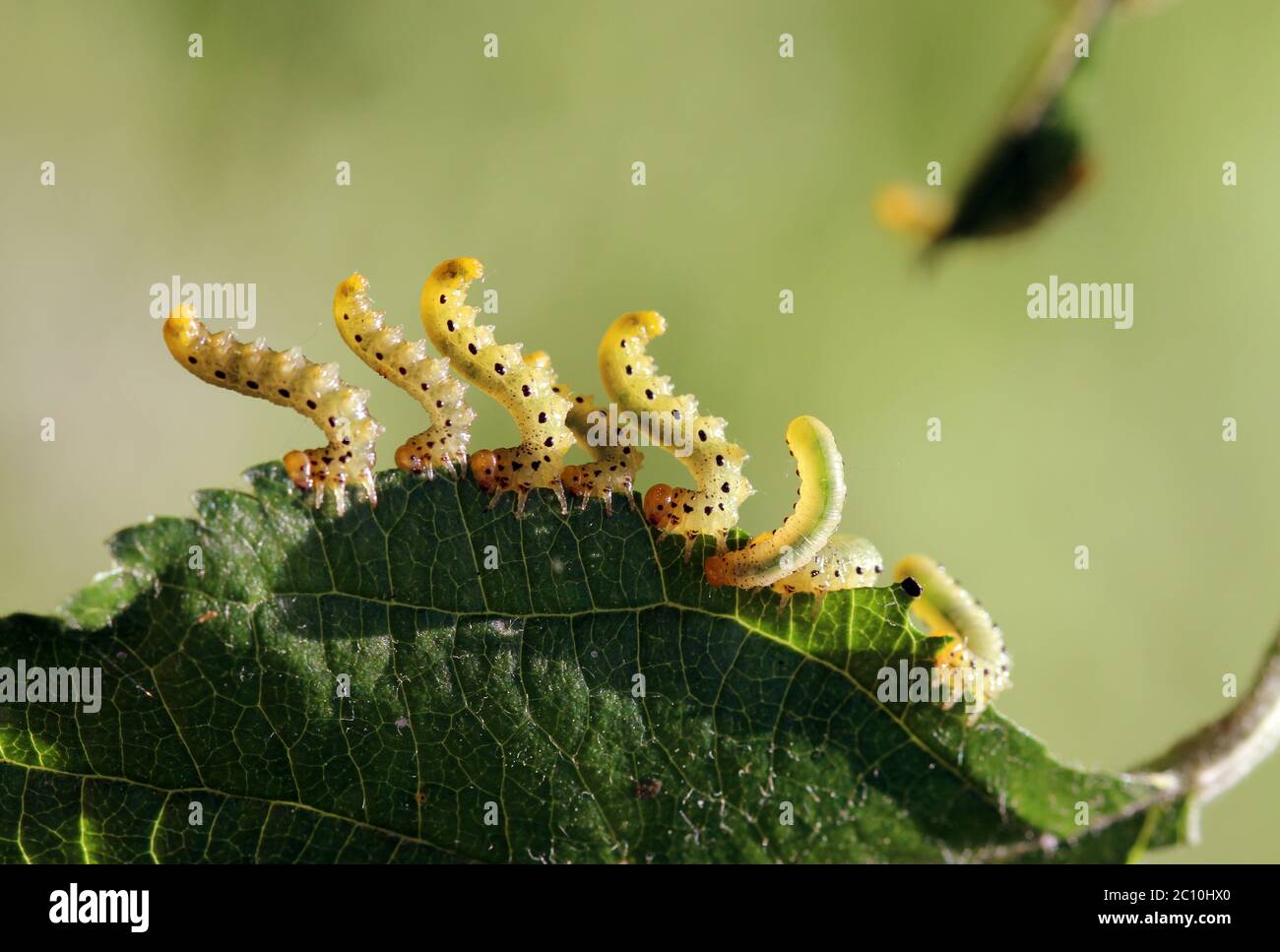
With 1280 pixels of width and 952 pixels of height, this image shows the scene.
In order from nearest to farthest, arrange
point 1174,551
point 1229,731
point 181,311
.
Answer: point 1229,731, point 181,311, point 1174,551

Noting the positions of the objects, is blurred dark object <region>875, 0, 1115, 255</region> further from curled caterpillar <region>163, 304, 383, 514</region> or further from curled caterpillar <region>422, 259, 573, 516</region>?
curled caterpillar <region>163, 304, 383, 514</region>

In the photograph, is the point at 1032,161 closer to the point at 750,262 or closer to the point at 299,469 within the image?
the point at 299,469

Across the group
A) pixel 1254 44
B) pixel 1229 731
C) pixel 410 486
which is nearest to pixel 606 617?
pixel 410 486

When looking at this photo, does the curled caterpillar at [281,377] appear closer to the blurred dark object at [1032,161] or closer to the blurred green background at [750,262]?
the blurred dark object at [1032,161]

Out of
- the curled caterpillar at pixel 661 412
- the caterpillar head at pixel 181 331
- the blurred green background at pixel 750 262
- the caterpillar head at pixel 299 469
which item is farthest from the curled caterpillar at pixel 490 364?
the blurred green background at pixel 750 262

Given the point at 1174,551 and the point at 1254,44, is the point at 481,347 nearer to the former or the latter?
the point at 1174,551

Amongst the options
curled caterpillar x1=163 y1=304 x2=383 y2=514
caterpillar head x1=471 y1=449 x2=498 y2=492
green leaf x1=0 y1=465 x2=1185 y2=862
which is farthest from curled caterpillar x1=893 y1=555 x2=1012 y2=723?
curled caterpillar x1=163 y1=304 x2=383 y2=514
